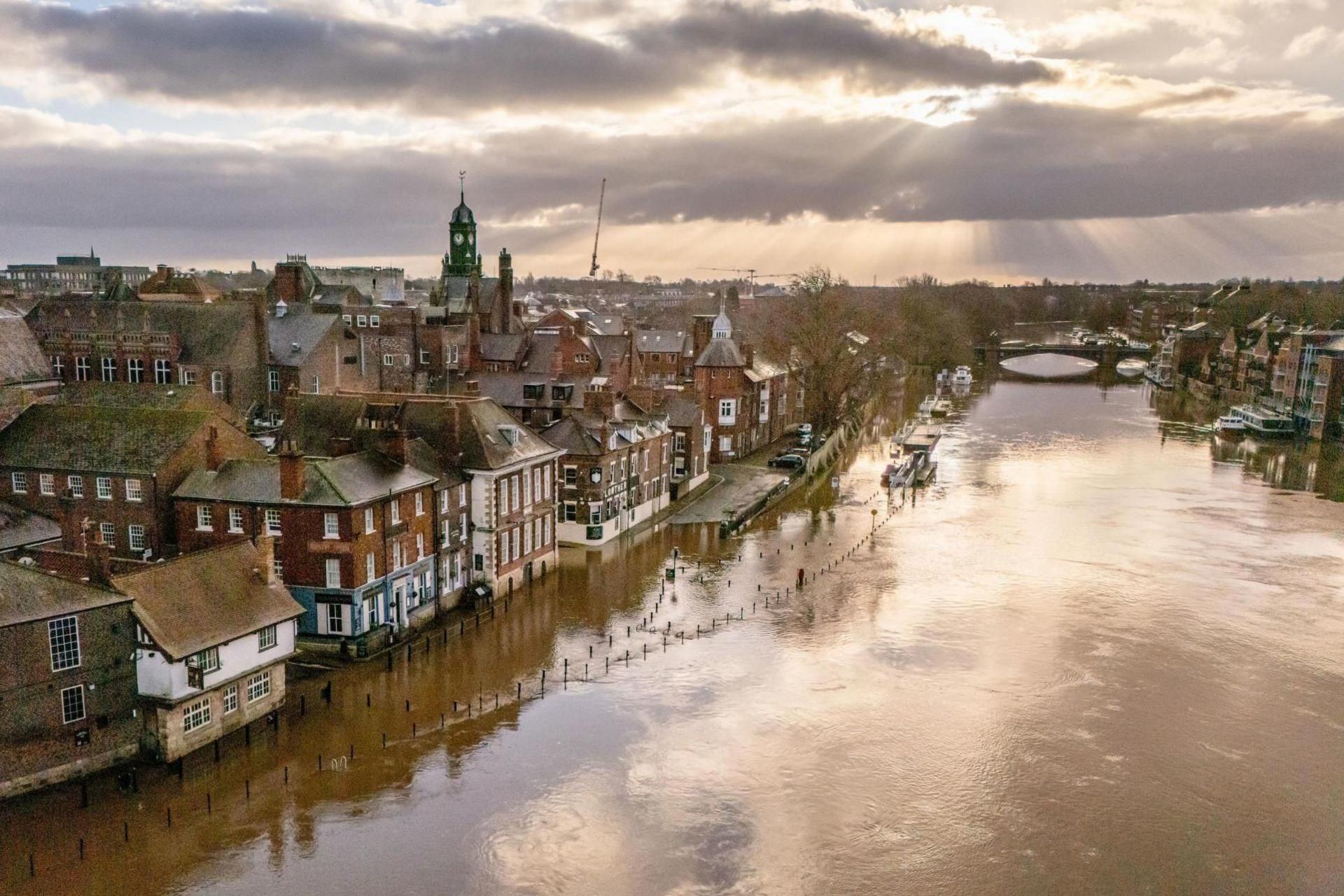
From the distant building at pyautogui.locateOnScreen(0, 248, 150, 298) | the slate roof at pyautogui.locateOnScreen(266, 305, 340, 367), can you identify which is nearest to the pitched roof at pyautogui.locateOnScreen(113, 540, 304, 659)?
the slate roof at pyautogui.locateOnScreen(266, 305, 340, 367)

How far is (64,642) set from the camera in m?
27.0

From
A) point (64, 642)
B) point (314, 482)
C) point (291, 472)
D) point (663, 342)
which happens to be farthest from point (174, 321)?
point (663, 342)

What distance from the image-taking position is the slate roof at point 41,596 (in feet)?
85.6

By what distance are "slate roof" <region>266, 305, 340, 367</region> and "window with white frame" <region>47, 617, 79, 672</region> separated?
1350 inches

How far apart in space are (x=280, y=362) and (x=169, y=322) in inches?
305

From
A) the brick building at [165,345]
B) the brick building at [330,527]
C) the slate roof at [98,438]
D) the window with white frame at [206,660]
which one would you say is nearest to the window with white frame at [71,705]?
the window with white frame at [206,660]

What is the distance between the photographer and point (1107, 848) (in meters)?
25.5

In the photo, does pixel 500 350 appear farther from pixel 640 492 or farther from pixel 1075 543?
pixel 1075 543

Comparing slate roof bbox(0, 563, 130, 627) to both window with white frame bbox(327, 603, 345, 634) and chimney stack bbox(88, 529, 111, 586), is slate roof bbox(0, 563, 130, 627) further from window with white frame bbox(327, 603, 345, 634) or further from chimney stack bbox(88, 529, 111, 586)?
window with white frame bbox(327, 603, 345, 634)

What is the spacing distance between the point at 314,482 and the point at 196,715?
34.2 feet

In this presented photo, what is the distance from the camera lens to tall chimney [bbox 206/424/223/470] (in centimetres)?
3894

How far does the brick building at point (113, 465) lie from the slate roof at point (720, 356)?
46353 mm

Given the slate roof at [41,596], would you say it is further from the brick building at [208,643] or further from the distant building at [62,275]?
the distant building at [62,275]

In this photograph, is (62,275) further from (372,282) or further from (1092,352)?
(1092,352)
